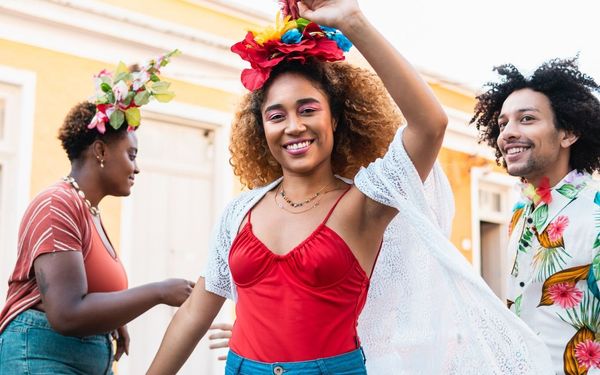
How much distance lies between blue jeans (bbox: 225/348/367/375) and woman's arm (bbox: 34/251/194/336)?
0.69 metres

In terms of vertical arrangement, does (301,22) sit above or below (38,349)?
above

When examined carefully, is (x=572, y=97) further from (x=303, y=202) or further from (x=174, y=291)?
(x=174, y=291)

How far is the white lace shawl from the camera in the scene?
7.24 feet

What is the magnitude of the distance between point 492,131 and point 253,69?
1.71m

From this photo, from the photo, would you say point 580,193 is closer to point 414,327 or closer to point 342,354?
point 414,327

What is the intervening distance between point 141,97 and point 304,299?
1.66m

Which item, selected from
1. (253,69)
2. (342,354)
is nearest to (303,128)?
(253,69)

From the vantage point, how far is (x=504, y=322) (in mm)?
2227

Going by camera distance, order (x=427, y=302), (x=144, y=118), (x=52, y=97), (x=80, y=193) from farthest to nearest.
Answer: (x=144, y=118) < (x=52, y=97) < (x=80, y=193) < (x=427, y=302)

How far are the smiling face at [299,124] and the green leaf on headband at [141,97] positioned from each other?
4.06ft

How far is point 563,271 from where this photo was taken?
2.94m

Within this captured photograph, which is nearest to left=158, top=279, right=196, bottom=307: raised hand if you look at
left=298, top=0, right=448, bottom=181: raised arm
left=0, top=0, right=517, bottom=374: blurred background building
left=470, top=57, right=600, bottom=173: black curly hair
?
left=298, top=0, right=448, bottom=181: raised arm

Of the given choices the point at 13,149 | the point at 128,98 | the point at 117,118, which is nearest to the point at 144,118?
the point at 13,149

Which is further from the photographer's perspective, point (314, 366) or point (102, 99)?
point (102, 99)
